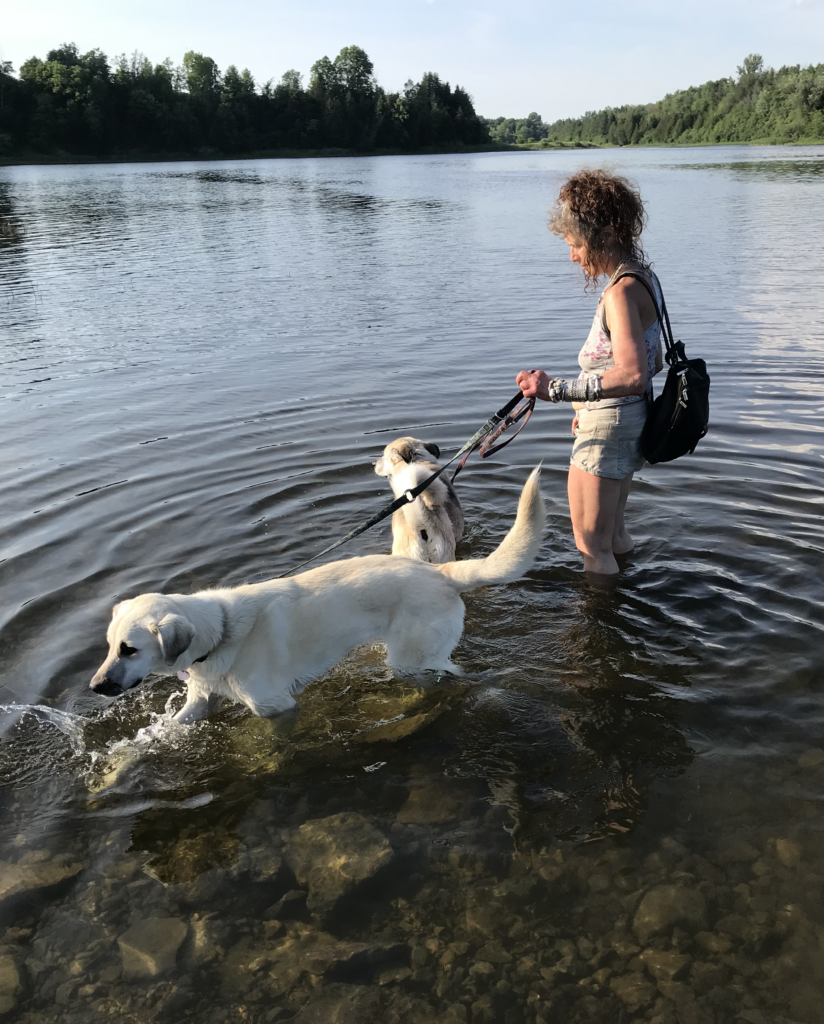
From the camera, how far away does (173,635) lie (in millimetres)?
3811

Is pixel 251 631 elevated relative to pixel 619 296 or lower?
lower

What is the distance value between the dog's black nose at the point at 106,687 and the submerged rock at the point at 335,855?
1.12 meters

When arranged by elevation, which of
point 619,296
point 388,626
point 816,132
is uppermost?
point 816,132

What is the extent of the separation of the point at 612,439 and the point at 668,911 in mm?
2626

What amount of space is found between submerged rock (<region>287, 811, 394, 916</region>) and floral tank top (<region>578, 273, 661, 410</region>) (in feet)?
8.88

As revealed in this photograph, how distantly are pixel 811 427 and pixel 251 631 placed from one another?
7.11m

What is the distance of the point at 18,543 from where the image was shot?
6613mm

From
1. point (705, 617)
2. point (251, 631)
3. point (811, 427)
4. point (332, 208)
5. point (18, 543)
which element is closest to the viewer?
point (251, 631)

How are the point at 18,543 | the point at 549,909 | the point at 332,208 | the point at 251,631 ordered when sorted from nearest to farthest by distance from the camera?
the point at 549,909 → the point at 251,631 → the point at 18,543 → the point at 332,208

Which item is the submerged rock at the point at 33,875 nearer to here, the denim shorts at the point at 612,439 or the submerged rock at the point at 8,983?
the submerged rock at the point at 8,983

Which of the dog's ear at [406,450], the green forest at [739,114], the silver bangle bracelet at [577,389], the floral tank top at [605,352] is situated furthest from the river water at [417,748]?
the green forest at [739,114]

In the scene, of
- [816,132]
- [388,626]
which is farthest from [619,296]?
[816,132]

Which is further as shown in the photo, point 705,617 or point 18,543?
point 18,543

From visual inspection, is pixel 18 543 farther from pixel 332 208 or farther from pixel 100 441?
pixel 332 208
